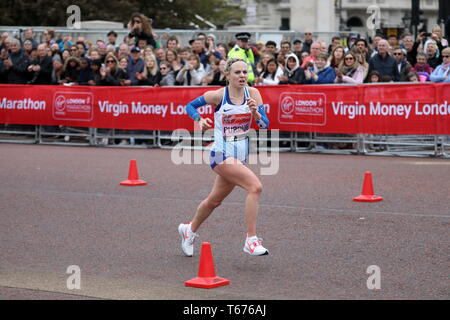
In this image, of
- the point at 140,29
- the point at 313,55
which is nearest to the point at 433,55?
the point at 313,55

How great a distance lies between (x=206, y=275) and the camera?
7.77m

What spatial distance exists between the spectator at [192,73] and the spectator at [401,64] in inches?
164

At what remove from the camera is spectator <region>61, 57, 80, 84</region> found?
22391 millimetres

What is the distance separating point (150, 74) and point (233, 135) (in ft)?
40.6

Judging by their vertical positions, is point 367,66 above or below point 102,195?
above

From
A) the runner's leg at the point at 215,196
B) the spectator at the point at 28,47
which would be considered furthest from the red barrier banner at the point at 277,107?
the runner's leg at the point at 215,196

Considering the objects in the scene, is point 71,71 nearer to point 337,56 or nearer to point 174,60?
point 174,60

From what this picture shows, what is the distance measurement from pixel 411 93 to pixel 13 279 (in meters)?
11.1

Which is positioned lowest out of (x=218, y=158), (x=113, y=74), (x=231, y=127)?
(x=218, y=158)

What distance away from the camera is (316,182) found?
1455 cm

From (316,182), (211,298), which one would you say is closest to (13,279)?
(211,298)

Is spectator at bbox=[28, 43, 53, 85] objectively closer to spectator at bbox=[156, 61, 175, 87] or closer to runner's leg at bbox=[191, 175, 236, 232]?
spectator at bbox=[156, 61, 175, 87]

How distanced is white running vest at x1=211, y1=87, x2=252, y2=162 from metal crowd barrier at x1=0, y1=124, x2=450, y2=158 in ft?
21.6
